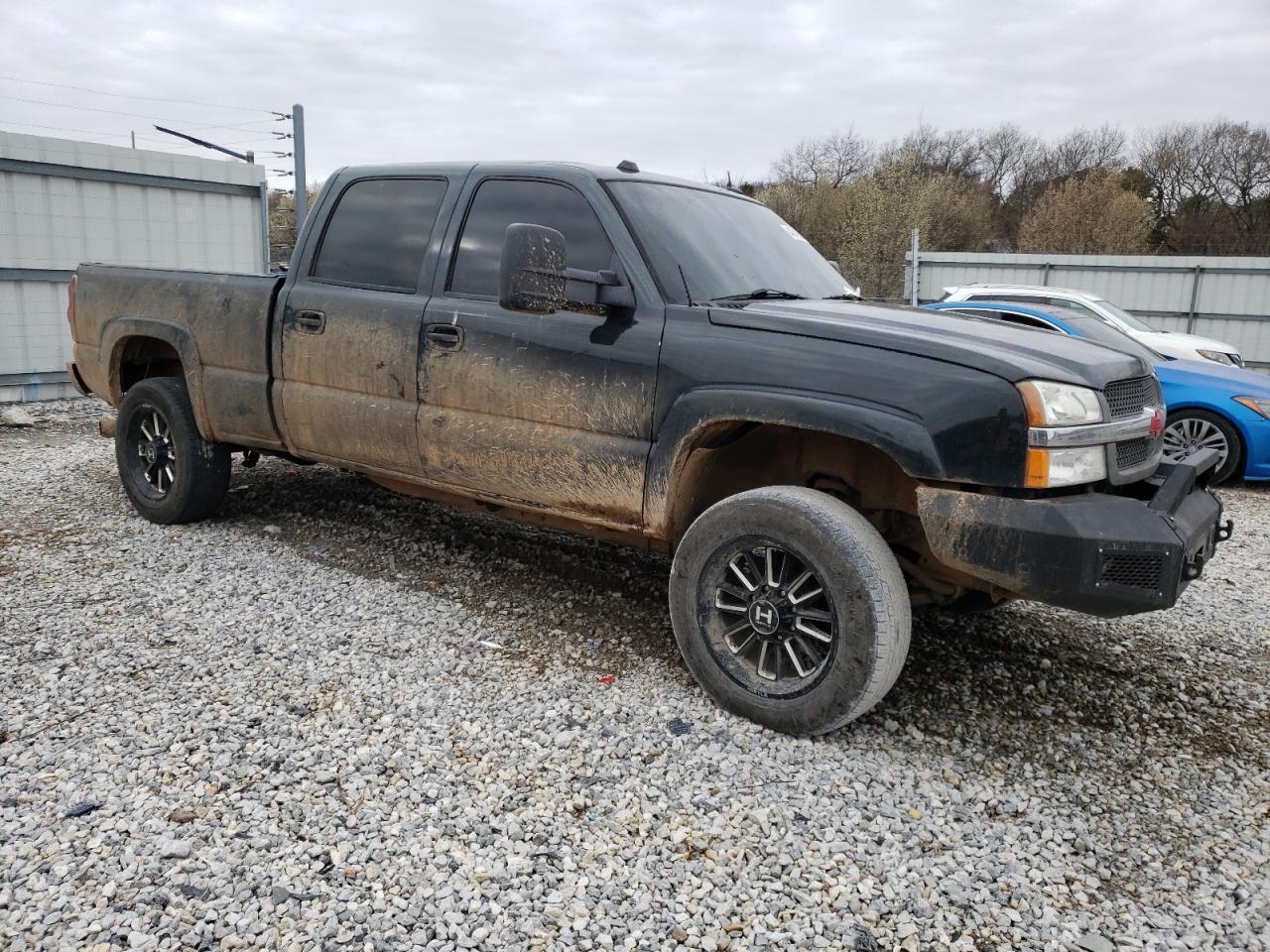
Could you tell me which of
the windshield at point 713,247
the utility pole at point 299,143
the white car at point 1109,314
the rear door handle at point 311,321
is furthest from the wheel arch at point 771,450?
the utility pole at point 299,143

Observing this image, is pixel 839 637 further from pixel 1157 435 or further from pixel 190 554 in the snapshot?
pixel 190 554

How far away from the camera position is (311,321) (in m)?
4.56

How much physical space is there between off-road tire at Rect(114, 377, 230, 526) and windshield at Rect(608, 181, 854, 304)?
2.91 m

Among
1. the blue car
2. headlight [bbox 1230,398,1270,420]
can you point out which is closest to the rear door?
the blue car

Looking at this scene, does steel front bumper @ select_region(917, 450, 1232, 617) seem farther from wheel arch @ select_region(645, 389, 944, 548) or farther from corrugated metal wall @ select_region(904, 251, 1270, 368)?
corrugated metal wall @ select_region(904, 251, 1270, 368)

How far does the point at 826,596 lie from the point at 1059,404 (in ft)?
3.08

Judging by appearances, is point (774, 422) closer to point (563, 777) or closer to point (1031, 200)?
point (563, 777)

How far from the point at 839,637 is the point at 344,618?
226cm

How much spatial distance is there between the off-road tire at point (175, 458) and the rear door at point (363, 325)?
0.84 metres

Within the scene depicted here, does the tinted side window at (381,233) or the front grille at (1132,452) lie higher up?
the tinted side window at (381,233)

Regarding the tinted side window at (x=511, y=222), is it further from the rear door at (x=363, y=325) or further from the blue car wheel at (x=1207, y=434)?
the blue car wheel at (x=1207, y=434)

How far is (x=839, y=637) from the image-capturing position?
3104mm

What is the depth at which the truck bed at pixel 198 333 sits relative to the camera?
482 centimetres

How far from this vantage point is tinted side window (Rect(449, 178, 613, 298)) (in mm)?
3850
